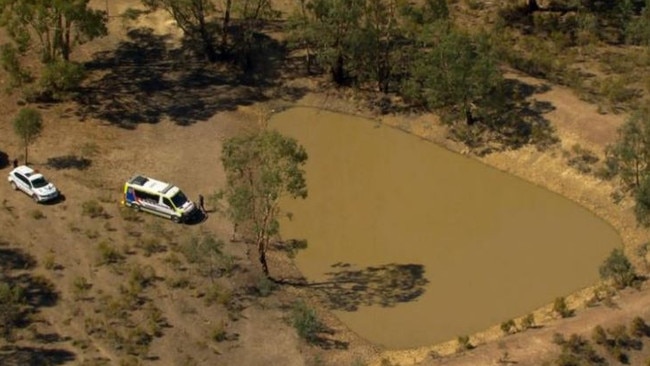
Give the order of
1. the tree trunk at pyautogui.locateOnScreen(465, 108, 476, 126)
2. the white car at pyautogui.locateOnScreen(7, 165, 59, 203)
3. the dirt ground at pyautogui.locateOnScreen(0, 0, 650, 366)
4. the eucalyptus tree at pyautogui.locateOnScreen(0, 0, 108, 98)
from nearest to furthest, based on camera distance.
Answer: the dirt ground at pyautogui.locateOnScreen(0, 0, 650, 366), the white car at pyautogui.locateOnScreen(7, 165, 59, 203), the eucalyptus tree at pyautogui.locateOnScreen(0, 0, 108, 98), the tree trunk at pyautogui.locateOnScreen(465, 108, 476, 126)

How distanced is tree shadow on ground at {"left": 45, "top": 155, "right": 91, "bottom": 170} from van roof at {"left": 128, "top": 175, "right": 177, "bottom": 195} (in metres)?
5.01

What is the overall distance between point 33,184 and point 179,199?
332 inches

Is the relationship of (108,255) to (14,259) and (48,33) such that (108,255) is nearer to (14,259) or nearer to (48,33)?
(14,259)

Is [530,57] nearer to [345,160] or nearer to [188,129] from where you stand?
[345,160]

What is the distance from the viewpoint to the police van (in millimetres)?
53844

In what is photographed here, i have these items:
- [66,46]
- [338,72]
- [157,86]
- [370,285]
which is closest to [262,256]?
[370,285]

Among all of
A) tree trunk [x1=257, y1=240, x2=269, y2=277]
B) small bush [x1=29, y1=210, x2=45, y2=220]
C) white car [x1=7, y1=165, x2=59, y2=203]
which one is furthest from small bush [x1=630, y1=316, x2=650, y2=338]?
white car [x1=7, y1=165, x2=59, y2=203]

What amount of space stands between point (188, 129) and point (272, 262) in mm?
14761

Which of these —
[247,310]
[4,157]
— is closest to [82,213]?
[4,157]

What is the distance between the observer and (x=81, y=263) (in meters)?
50.6

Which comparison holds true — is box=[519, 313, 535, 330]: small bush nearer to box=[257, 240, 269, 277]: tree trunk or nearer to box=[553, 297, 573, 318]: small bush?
box=[553, 297, 573, 318]: small bush

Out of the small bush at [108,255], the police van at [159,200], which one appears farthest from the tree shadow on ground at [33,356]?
the police van at [159,200]

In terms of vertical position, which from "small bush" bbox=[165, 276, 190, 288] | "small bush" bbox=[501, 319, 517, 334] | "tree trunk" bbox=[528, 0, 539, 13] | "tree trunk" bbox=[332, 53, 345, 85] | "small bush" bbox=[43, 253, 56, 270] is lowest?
"small bush" bbox=[43, 253, 56, 270]

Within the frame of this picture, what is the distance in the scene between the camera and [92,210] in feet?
178
